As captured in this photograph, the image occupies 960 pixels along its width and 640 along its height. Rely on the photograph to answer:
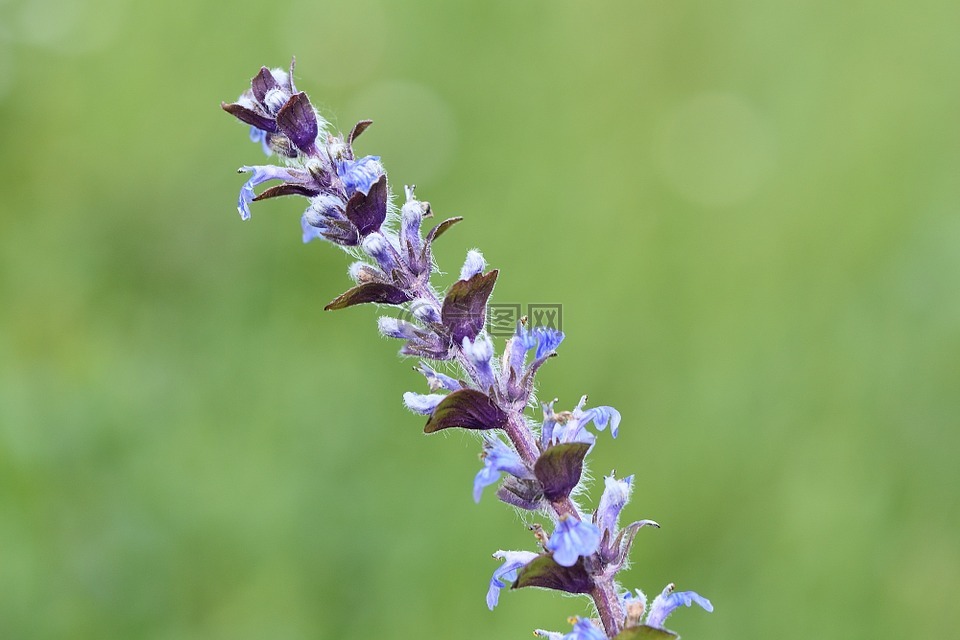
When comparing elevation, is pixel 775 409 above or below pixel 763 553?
above

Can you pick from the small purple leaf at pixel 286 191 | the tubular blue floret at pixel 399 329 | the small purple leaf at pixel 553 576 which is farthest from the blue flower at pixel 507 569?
the small purple leaf at pixel 286 191

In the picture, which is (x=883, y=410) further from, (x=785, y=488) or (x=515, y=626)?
(x=515, y=626)

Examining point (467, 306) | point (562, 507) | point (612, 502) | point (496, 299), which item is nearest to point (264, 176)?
point (467, 306)

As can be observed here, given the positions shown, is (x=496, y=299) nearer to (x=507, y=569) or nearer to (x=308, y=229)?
(x=308, y=229)

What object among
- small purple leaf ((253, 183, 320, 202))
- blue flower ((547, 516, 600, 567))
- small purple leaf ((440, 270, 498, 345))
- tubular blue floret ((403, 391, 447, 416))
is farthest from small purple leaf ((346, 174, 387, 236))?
blue flower ((547, 516, 600, 567))

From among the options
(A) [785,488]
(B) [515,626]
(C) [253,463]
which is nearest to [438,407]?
(B) [515,626]
